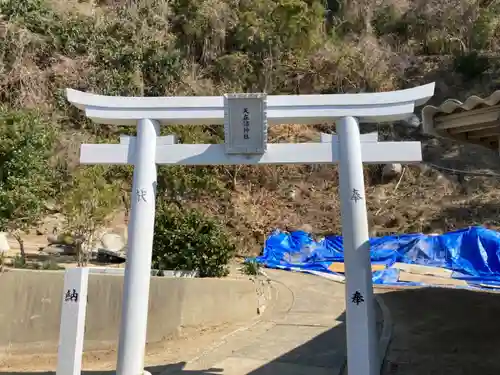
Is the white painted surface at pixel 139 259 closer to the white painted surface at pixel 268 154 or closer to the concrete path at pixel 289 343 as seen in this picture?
the white painted surface at pixel 268 154

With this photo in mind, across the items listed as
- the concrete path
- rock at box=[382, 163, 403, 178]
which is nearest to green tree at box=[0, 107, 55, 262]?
the concrete path

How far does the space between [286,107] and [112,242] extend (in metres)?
9.80

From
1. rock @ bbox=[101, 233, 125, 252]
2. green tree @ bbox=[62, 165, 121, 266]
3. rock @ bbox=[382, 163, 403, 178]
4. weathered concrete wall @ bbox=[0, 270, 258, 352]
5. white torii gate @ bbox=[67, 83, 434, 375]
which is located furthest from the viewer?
rock @ bbox=[382, 163, 403, 178]

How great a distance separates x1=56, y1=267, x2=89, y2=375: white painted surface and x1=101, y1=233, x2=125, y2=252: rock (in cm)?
890

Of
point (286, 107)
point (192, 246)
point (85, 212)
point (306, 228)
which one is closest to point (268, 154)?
point (286, 107)

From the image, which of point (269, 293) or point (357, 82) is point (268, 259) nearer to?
point (269, 293)

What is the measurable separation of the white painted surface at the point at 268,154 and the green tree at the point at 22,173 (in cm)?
596

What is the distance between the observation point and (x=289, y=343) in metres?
7.88

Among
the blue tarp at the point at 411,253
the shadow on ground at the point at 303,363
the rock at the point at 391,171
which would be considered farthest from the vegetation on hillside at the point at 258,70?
the shadow on ground at the point at 303,363

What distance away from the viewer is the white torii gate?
5.61m

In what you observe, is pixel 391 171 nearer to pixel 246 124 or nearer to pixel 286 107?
pixel 286 107

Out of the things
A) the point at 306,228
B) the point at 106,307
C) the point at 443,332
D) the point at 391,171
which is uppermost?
the point at 391,171

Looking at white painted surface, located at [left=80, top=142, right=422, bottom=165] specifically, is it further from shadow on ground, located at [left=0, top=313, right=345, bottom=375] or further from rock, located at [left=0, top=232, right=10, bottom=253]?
rock, located at [left=0, top=232, right=10, bottom=253]

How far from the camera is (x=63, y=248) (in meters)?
14.7
